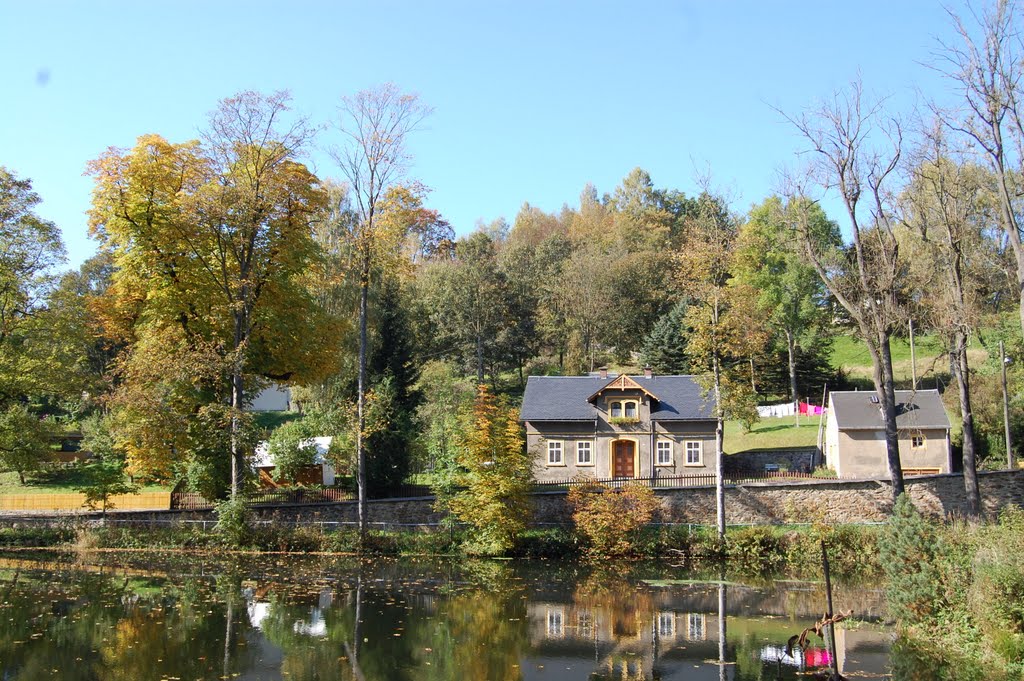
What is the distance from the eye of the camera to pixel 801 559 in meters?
27.6

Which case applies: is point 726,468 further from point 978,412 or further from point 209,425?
point 209,425

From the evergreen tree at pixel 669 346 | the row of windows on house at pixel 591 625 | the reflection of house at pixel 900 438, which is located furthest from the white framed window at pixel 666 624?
the evergreen tree at pixel 669 346

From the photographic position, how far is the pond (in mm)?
14148

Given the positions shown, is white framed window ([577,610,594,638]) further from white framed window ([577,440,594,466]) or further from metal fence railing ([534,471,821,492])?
white framed window ([577,440,594,466])

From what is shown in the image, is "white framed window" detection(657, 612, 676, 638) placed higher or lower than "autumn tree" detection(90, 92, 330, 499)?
lower

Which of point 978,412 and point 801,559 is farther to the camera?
point 978,412

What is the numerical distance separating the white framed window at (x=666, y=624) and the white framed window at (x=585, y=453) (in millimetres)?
18900

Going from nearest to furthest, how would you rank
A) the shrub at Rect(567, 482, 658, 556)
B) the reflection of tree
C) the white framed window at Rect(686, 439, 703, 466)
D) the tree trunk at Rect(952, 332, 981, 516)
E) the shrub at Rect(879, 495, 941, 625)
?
the reflection of tree < the shrub at Rect(879, 495, 941, 625) < the tree trunk at Rect(952, 332, 981, 516) < the shrub at Rect(567, 482, 658, 556) < the white framed window at Rect(686, 439, 703, 466)

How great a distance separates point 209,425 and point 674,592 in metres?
16.6

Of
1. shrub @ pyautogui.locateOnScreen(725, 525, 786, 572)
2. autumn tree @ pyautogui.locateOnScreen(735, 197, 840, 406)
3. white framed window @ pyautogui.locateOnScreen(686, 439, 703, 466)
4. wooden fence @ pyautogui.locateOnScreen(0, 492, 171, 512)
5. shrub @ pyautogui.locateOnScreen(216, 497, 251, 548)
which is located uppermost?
autumn tree @ pyautogui.locateOnScreen(735, 197, 840, 406)

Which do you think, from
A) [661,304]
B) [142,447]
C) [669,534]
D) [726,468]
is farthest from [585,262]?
[142,447]

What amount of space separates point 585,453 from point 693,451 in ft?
15.7

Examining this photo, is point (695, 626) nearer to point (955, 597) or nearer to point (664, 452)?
point (955, 597)

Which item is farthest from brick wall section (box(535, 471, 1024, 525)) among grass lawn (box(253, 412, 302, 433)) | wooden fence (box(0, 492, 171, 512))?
grass lawn (box(253, 412, 302, 433))
